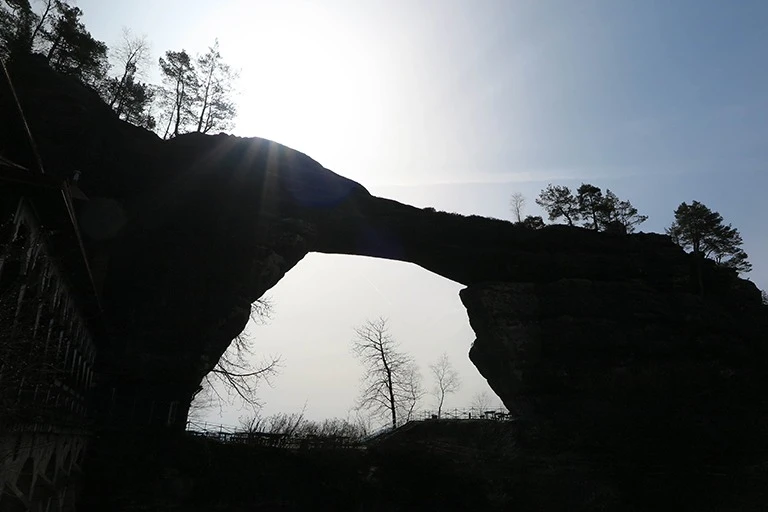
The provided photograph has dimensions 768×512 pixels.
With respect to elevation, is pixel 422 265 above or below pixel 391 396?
above

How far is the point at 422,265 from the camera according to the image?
3872cm

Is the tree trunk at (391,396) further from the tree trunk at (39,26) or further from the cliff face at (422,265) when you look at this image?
the tree trunk at (39,26)

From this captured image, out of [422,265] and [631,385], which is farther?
[422,265]

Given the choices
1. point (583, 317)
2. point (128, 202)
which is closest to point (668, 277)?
point (583, 317)

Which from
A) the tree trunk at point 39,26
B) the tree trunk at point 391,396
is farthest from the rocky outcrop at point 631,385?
the tree trunk at point 39,26

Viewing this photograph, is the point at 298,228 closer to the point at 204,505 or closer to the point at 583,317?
the point at 204,505

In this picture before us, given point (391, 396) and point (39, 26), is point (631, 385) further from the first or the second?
point (39, 26)

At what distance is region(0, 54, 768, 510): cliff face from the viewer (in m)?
27.4

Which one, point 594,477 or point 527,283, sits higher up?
point 527,283

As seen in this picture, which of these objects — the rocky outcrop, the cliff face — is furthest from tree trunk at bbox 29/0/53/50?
the rocky outcrop

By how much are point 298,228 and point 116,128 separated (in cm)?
1243

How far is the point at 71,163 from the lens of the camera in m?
28.7

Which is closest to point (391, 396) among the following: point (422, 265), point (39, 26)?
point (422, 265)

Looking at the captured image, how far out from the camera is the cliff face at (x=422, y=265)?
27.4 metres
